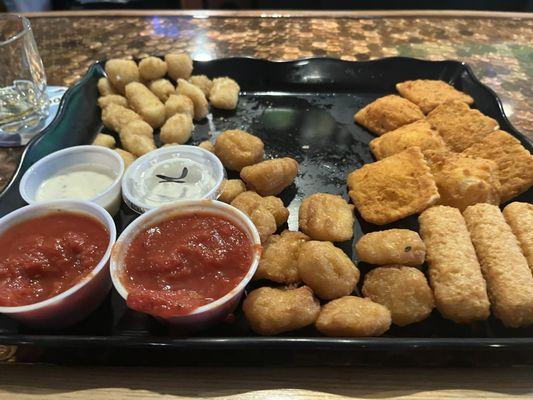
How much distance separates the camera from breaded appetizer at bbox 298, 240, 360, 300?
6.94 ft

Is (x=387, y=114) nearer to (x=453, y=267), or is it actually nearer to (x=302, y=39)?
(x=453, y=267)

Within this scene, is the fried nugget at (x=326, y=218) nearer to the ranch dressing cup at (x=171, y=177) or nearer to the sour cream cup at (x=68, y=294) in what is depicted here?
the ranch dressing cup at (x=171, y=177)

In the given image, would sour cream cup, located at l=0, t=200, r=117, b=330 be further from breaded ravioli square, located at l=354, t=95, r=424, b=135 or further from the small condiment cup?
breaded ravioli square, located at l=354, t=95, r=424, b=135

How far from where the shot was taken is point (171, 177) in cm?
275

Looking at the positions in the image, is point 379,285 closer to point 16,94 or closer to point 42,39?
point 16,94

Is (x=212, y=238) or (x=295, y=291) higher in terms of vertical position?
(x=212, y=238)

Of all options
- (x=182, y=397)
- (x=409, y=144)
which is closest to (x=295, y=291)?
(x=182, y=397)

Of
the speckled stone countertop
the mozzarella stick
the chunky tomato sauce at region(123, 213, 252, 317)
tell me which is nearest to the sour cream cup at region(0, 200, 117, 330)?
the chunky tomato sauce at region(123, 213, 252, 317)

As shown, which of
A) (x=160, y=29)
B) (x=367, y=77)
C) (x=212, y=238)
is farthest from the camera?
(x=160, y=29)

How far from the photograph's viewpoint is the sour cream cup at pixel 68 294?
1866 millimetres

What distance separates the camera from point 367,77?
11.8 feet

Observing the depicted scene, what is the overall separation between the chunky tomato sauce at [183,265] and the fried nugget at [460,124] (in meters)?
1.66

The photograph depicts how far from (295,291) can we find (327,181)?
3.28 feet

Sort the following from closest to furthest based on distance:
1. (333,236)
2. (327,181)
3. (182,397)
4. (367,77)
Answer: (182,397)
(333,236)
(327,181)
(367,77)
